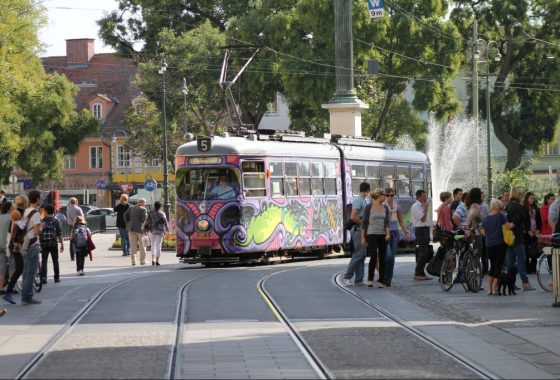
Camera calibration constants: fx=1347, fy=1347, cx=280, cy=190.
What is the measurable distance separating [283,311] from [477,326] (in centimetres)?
299

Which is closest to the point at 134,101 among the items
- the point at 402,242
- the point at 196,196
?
the point at 402,242

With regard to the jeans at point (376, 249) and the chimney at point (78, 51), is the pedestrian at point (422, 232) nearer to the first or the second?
the jeans at point (376, 249)

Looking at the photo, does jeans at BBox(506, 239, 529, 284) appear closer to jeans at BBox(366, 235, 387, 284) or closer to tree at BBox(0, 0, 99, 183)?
jeans at BBox(366, 235, 387, 284)

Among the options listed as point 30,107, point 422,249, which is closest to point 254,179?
point 422,249

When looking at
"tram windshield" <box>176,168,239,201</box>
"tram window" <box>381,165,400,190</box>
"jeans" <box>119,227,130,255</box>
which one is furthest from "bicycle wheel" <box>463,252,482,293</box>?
"jeans" <box>119,227,130,255</box>

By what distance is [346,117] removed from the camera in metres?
46.0

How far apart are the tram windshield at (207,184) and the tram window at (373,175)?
6816mm

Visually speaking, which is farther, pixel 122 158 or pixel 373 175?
pixel 122 158

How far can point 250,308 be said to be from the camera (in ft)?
62.9

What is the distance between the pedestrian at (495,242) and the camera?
21.7 m

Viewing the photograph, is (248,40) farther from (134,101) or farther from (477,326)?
(477,326)

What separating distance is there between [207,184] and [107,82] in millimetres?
74163

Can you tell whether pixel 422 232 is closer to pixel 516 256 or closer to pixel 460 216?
pixel 460 216

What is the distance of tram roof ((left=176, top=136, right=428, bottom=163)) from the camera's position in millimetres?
31312
